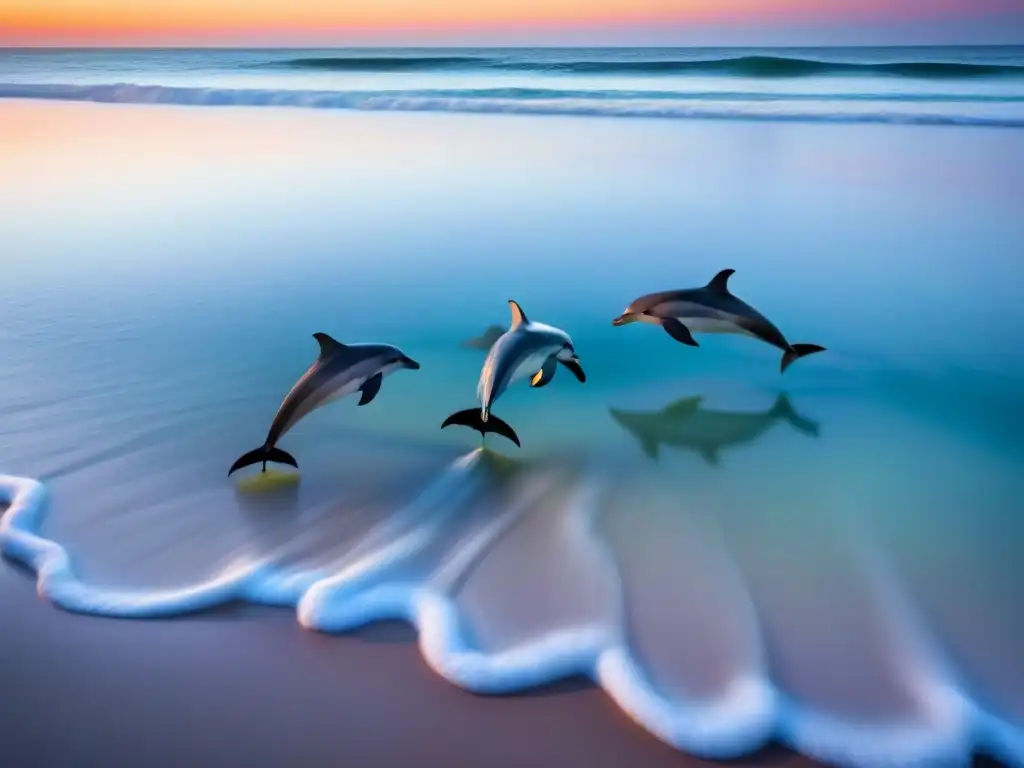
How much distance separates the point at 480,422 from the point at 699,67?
2570 cm

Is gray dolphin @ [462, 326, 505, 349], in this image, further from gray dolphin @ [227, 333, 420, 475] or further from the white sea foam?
the white sea foam

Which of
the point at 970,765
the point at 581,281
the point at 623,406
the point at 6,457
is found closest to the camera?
the point at 970,765

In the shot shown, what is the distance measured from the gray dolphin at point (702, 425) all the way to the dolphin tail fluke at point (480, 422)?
0.54 m

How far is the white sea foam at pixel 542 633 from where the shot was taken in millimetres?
1939

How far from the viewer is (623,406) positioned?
3.64 metres

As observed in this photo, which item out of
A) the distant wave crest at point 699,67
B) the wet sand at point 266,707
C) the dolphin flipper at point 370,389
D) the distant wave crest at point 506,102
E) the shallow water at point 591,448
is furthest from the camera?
the distant wave crest at point 699,67

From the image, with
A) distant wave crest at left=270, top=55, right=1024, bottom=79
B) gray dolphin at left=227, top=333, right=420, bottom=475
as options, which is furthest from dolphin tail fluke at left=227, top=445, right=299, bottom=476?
distant wave crest at left=270, top=55, right=1024, bottom=79

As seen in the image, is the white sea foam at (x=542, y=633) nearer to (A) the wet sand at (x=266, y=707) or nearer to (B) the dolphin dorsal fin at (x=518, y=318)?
(A) the wet sand at (x=266, y=707)

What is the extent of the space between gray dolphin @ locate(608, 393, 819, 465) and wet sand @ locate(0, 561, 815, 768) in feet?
4.56

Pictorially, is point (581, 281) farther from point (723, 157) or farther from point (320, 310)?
point (723, 157)

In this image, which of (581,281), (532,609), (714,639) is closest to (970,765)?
(714,639)

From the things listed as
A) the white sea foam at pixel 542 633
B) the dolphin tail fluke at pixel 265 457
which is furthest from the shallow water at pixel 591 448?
the dolphin tail fluke at pixel 265 457

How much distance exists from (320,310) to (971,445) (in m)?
3.22

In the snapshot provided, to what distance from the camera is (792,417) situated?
139 inches
